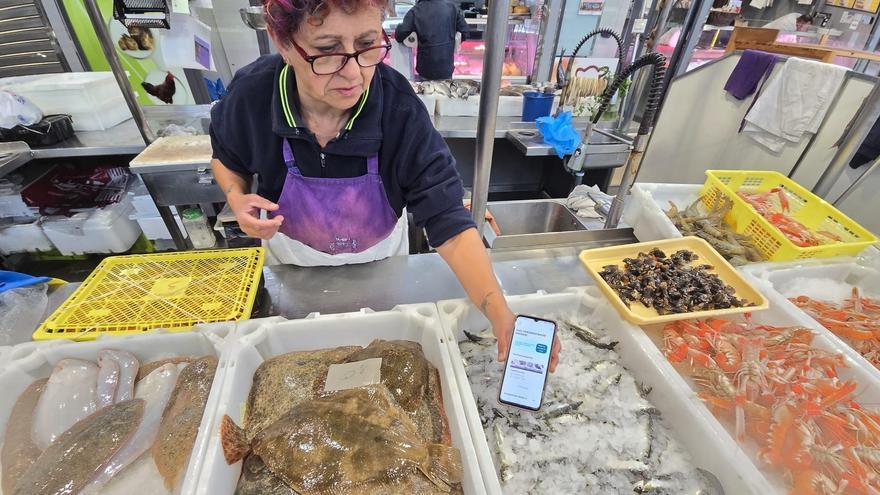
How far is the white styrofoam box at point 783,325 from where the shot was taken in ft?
3.35

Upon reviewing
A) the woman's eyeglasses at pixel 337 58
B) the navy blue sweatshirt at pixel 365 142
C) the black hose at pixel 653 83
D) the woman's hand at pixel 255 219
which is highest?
the woman's eyeglasses at pixel 337 58

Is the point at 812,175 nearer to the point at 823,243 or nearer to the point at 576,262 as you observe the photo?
the point at 823,243

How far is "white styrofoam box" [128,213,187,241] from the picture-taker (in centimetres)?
391

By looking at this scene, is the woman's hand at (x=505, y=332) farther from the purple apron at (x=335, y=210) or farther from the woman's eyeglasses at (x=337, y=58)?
the woman's eyeglasses at (x=337, y=58)

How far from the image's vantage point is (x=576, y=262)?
1.85m

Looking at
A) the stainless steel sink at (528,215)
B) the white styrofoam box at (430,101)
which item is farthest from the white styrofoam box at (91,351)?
the white styrofoam box at (430,101)

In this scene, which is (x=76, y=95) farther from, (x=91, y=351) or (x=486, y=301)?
(x=486, y=301)

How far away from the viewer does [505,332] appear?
125 centimetres

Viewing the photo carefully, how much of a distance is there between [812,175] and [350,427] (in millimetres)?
3393

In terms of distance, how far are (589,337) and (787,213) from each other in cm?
158

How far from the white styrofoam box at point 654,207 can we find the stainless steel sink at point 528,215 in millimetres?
947

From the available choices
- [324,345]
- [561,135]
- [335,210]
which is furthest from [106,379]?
[561,135]

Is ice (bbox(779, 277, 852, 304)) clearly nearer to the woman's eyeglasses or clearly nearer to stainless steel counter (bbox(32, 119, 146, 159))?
the woman's eyeglasses

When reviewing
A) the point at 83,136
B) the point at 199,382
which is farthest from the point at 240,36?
the point at 199,382
